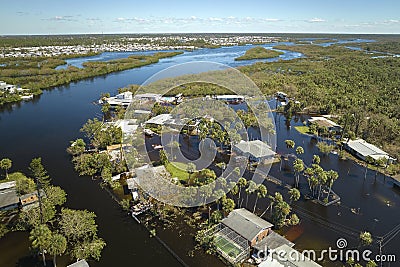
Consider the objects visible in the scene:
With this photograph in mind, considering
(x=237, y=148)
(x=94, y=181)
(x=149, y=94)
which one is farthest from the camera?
(x=149, y=94)

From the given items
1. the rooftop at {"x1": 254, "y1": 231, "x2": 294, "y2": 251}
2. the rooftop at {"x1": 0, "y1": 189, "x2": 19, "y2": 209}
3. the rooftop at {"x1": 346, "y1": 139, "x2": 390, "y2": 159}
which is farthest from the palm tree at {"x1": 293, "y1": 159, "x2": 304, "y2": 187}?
the rooftop at {"x1": 0, "y1": 189, "x2": 19, "y2": 209}

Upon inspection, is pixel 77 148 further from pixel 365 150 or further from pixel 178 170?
pixel 365 150

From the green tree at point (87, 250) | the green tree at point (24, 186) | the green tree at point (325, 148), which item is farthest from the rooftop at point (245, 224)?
the green tree at point (325, 148)

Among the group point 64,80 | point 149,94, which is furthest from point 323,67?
point 64,80

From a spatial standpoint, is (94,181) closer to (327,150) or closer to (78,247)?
(78,247)

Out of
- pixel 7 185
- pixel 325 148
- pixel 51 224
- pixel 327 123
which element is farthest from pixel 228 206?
pixel 327 123

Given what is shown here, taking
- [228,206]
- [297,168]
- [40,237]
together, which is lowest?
[228,206]

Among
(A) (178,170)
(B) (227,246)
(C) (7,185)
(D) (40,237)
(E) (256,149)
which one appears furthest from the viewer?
(E) (256,149)
